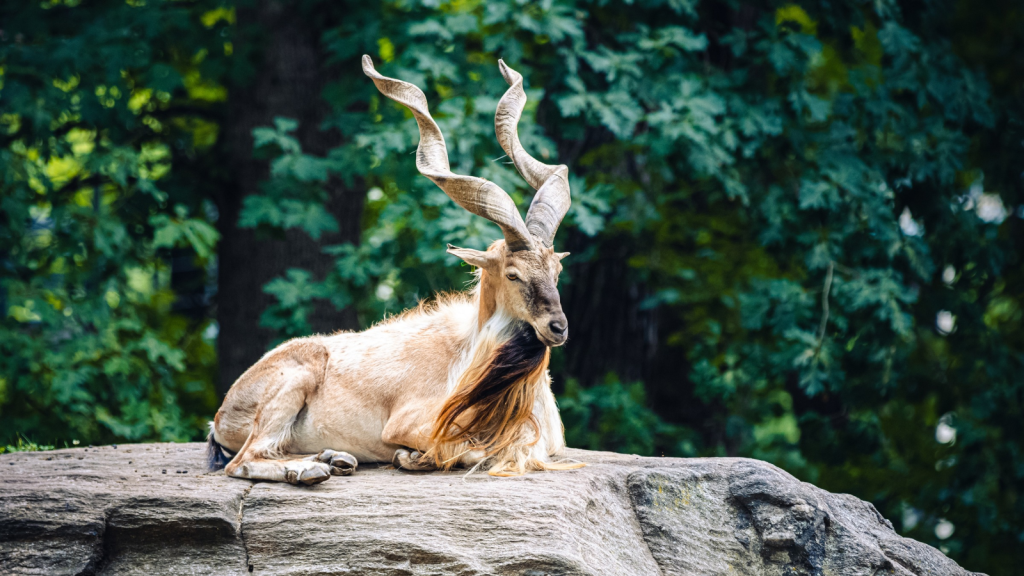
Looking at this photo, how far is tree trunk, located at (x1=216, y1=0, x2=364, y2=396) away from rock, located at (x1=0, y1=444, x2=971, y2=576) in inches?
180

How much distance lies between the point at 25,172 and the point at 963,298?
29.3 feet

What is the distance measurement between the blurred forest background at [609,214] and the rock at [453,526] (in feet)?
8.35

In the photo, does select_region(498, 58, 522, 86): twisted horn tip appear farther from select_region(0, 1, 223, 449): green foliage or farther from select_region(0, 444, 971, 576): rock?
select_region(0, 1, 223, 449): green foliage

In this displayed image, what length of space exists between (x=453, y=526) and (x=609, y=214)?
5.20 meters

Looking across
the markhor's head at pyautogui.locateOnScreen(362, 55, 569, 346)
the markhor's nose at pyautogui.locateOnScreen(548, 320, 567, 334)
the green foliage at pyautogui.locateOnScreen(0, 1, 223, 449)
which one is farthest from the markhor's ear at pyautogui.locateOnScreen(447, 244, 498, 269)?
the green foliage at pyautogui.locateOnScreen(0, 1, 223, 449)

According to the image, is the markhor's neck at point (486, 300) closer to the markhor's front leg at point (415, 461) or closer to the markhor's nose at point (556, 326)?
the markhor's nose at point (556, 326)

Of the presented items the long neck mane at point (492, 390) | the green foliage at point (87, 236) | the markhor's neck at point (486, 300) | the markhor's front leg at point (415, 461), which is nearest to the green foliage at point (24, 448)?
the green foliage at point (87, 236)

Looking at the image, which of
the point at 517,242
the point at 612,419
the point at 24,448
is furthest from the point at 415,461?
the point at 24,448

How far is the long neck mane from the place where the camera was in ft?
15.1

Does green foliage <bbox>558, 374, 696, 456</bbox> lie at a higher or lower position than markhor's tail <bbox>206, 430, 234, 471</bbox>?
lower

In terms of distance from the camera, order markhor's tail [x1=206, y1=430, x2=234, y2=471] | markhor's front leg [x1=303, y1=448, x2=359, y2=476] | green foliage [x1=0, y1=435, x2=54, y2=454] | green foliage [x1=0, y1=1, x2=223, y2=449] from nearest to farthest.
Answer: markhor's front leg [x1=303, y1=448, x2=359, y2=476]
markhor's tail [x1=206, y1=430, x2=234, y2=471]
green foliage [x1=0, y1=435, x2=54, y2=454]
green foliage [x1=0, y1=1, x2=223, y2=449]

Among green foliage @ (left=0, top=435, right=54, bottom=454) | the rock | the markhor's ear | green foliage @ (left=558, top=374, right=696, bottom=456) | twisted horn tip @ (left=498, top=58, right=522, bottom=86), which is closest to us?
the rock

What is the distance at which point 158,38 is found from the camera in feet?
28.0

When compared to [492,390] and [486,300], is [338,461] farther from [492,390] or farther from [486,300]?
[486,300]
